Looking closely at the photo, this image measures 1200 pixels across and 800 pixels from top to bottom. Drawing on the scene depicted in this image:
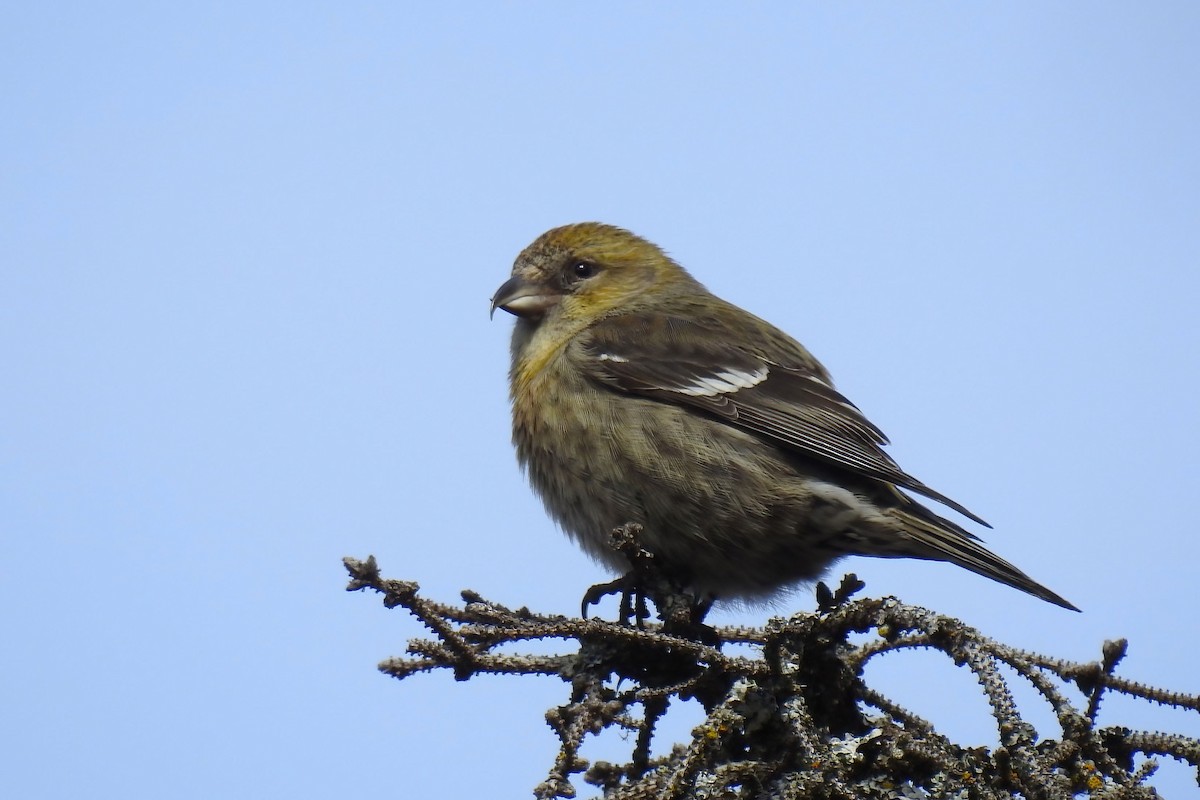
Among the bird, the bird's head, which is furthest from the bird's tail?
the bird's head

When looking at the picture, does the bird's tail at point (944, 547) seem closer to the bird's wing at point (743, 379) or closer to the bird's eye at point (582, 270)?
the bird's wing at point (743, 379)

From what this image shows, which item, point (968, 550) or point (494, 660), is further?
point (968, 550)

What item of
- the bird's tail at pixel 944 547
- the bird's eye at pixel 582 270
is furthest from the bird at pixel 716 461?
→ the bird's eye at pixel 582 270

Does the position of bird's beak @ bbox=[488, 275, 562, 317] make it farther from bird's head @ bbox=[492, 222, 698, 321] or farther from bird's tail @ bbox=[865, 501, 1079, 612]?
bird's tail @ bbox=[865, 501, 1079, 612]

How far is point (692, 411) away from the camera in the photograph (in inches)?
212

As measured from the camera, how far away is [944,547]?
4.64 meters

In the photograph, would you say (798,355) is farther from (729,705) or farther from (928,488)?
(729,705)

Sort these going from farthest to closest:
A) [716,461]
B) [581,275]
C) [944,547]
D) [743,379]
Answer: [581,275], [743,379], [716,461], [944,547]

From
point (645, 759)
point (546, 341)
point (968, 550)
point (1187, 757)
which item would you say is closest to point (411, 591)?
point (645, 759)

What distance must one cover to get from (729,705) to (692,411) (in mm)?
2674

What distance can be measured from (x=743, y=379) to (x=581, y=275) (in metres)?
1.29

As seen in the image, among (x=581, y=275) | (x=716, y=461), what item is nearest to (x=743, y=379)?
(x=716, y=461)

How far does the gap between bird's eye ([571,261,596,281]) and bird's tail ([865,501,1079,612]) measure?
2245mm

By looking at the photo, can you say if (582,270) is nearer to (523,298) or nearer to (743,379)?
(523,298)
